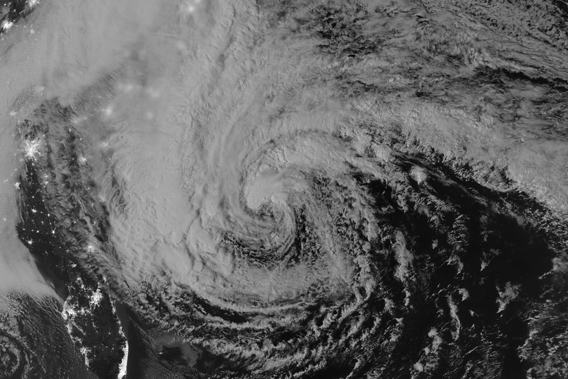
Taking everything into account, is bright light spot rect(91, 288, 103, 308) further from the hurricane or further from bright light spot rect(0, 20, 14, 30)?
bright light spot rect(0, 20, 14, 30)

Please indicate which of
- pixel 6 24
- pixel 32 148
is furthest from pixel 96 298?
pixel 6 24

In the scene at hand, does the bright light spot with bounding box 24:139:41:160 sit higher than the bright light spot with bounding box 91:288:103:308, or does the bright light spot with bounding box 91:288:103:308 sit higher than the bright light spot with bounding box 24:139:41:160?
the bright light spot with bounding box 24:139:41:160

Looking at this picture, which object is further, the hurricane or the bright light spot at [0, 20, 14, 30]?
the bright light spot at [0, 20, 14, 30]

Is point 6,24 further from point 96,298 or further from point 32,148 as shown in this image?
point 96,298

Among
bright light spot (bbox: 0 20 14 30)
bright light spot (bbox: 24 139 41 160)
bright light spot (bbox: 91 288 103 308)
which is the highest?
bright light spot (bbox: 0 20 14 30)

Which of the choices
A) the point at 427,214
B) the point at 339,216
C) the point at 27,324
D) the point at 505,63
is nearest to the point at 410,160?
the point at 427,214

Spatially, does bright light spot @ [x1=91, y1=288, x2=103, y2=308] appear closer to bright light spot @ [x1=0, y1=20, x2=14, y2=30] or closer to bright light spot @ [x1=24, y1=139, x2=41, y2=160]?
bright light spot @ [x1=24, y1=139, x2=41, y2=160]

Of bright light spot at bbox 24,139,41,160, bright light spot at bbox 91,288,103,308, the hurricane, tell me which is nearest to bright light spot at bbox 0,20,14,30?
the hurricane

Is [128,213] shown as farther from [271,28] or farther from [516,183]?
[516,183]

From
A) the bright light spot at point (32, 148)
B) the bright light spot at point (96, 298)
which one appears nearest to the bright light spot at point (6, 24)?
the bright light spot at point (32, 148)
